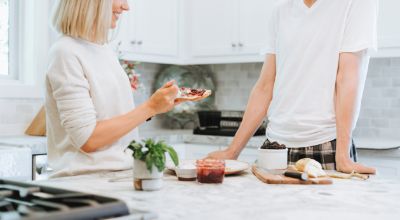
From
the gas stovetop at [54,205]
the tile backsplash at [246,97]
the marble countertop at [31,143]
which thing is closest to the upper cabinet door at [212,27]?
the tile backsplash at [246,97]

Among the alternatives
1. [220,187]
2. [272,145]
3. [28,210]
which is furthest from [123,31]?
[28,210]

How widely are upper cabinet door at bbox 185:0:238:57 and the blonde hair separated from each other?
209 centimetres

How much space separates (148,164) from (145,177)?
0.11 ft

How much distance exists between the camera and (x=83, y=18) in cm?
186

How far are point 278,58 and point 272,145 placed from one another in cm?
67

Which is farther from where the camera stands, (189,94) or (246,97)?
(246,97)

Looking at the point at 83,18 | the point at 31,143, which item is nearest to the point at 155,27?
the point at 31,143

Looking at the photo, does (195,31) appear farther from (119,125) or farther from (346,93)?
(119,125)

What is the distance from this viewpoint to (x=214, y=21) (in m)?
4.03

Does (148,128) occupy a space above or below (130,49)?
below

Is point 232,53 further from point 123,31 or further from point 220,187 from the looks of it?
point 220,187

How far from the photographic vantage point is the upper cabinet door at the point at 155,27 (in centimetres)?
385

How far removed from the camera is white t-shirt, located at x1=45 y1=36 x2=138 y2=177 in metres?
1.72

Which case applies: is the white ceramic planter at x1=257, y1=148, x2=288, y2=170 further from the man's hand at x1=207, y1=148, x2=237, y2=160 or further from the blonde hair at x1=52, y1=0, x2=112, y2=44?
the blonde hair at x1=52, y1=0, x2=112, y2=44
